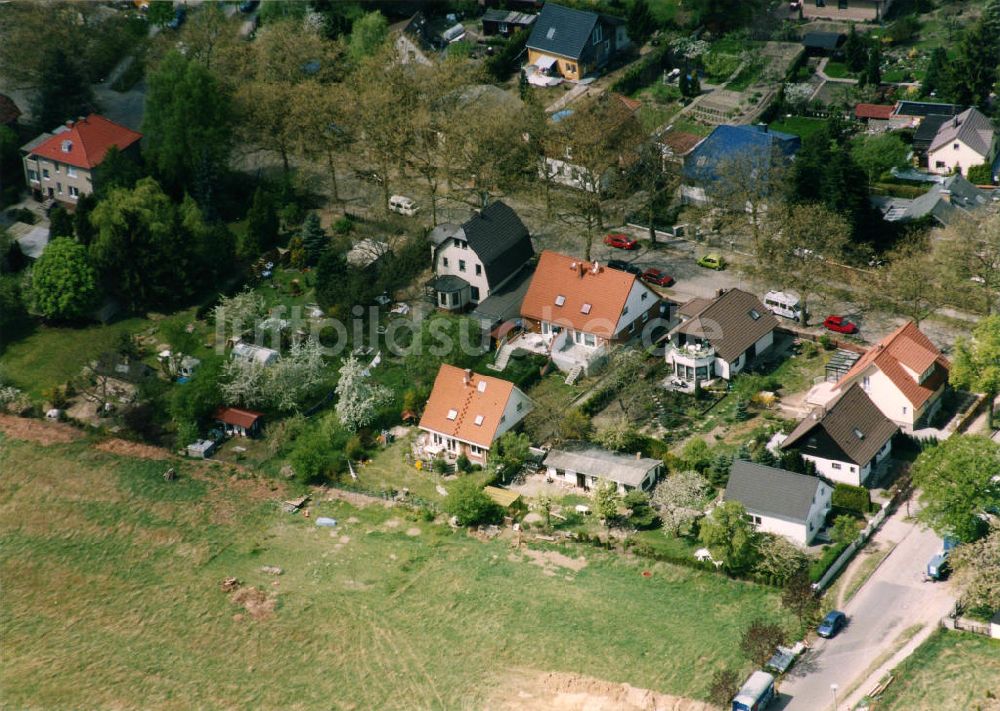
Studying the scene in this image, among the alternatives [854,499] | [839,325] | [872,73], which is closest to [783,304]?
[839,325]

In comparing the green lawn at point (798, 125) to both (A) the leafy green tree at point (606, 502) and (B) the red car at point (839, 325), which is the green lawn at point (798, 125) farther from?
(A) the leafy green tree at point (606, 502)

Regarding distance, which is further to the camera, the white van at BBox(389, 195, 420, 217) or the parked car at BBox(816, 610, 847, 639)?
the white van at BBox(389, 195, 420, 217)

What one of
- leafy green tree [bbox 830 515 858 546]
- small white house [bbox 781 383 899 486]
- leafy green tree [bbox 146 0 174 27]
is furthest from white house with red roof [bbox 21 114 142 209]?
leafy green tree [bbox 830 515 858 546]

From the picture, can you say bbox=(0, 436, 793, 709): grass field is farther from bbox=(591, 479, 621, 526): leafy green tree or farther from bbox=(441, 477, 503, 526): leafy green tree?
bbox=(591, 479, 621, 526): leafy green tree

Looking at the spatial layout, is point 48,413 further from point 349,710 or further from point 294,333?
point 349,710

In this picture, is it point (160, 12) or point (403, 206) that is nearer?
point (403, 206)

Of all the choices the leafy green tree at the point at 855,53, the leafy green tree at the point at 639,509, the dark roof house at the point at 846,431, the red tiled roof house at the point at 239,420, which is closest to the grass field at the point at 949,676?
the dark roof house at the point at 846,431

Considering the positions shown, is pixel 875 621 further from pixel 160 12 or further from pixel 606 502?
pixel 160 12
